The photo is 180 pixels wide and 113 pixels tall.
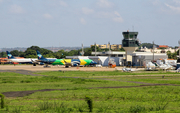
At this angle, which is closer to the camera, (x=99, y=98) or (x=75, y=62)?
(x=99, y=98)

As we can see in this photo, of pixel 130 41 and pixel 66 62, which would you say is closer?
pixel 66 62

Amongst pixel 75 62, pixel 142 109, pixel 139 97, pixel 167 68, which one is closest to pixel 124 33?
pixel 75 62

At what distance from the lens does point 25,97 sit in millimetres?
31766

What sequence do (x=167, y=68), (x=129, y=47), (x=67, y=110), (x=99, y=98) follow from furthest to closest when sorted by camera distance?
(x=129, y=47)
(x=167, y=68)
(x=99, y=98)
(x=67, y=110)

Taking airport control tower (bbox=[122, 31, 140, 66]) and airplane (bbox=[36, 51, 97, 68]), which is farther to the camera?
airport control tower (bbox=[122, 31, 140, 66])

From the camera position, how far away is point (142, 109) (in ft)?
75.4

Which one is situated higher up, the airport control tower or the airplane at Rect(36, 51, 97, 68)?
the airport control tower

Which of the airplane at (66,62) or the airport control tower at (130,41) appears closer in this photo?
the airplane at (66,62)

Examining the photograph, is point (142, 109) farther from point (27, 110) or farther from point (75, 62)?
point (75, 62)

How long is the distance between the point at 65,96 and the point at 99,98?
4358 millimetres

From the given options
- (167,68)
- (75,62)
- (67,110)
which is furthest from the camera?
(75,62)

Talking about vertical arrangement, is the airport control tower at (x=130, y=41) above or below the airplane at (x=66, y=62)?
above

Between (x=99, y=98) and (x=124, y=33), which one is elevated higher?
(x=124, y=33)

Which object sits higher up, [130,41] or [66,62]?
[130,41]
